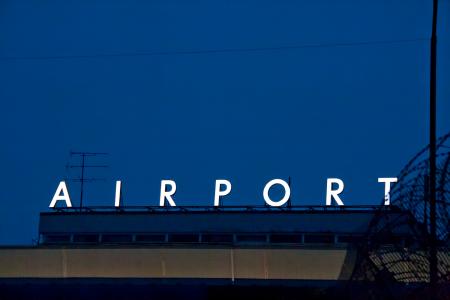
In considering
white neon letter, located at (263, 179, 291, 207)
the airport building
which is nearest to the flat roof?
white neon letter, located at (263, 179, 291, 207)

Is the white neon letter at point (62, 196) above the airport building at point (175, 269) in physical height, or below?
above

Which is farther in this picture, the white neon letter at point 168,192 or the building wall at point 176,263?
the white neon letter at point 168,192

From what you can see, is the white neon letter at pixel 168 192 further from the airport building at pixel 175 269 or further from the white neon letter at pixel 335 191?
the airport building at pixel 175 269

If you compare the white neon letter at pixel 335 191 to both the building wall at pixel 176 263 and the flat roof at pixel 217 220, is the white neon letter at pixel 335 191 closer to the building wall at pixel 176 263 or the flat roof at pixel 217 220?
the flat roof at pixel 217 220

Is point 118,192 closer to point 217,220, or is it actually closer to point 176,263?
point 217,220

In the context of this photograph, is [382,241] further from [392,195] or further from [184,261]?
[184,261]

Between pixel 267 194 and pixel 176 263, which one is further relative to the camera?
pixel 267 194

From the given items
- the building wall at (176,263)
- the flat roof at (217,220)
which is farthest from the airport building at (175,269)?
the flat roof at (217,220)

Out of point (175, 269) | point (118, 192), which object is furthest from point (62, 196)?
point (175, 269)

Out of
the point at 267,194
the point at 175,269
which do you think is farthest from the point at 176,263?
the point at 267,194

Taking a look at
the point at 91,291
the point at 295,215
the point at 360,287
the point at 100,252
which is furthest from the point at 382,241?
the point at 295,215

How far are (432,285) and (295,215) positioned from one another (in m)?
43.9

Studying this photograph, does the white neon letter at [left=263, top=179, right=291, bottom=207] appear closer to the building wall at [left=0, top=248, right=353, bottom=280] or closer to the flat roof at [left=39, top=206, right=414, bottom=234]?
the flat roof at [left=39, top=206, right=414, bottom=234]

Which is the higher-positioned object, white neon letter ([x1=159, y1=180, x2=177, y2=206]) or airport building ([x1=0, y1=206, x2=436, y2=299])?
white neon letter ([x1=159, y1=180, x2=177, y2=206])
